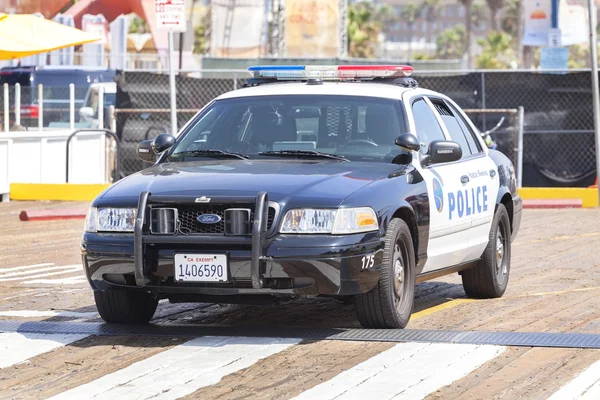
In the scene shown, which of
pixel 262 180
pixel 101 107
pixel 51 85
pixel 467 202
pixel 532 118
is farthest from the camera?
pixel 51 85

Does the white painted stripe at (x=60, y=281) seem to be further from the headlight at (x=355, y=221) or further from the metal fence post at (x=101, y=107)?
the metal fence post at (x=101, y=107)

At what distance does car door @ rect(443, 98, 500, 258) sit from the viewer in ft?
32.3

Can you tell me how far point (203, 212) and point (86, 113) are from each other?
17.0 meters

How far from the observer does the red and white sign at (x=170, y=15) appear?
1831 cm

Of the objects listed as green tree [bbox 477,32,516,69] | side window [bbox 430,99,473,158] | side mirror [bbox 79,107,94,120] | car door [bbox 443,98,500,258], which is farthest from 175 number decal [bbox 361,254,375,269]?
green tree [bbox 477,32,516,69]

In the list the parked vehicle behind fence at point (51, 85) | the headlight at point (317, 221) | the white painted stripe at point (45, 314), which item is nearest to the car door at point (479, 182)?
the headlight at point (317, 221)

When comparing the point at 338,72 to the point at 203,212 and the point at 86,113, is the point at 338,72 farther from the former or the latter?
the point at 86,113

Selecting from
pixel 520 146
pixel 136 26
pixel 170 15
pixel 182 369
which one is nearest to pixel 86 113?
pixel 170 15

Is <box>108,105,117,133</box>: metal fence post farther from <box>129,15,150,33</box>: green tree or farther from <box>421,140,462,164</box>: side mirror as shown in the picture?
<box>129,15,150,33</box>: green tree

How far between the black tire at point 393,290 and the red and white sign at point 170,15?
10420mm

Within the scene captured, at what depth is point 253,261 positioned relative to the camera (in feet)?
24.9

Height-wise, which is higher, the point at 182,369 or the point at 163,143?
the point at 163,143

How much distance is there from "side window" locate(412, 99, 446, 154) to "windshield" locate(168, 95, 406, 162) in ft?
0.80

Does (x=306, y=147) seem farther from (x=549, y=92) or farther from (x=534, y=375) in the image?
(x=549, y=92)
